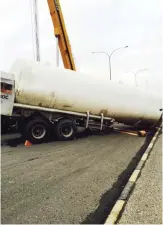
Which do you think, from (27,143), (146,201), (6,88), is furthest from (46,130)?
(146,201)

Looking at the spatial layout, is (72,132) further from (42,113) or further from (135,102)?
(135,102)

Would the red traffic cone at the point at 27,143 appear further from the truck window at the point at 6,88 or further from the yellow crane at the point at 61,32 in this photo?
the yellow crane at the point at 61,32

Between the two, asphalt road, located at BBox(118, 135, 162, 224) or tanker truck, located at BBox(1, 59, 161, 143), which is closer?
asphalt road, located at BBox(118, 135, 162, 224)

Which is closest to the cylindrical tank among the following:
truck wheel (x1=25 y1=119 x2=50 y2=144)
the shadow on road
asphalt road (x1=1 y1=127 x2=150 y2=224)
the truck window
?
the truck window

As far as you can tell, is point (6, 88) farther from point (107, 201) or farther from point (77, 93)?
point (107, 201)

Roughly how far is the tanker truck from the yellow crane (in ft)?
12.4

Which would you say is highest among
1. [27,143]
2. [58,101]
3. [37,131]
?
[58,101]

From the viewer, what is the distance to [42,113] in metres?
10.6

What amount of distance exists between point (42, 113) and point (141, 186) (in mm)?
6658

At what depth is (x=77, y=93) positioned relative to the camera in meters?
10.8

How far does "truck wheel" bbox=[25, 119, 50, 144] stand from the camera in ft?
33.5

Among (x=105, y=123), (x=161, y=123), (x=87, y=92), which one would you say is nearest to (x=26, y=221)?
(x=87, y=92)

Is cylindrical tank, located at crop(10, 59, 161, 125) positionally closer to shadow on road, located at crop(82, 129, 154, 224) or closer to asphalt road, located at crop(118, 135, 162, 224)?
shadow on road, located at crop(82, 129, 154, 224)

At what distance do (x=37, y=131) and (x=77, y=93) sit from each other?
2.33m
